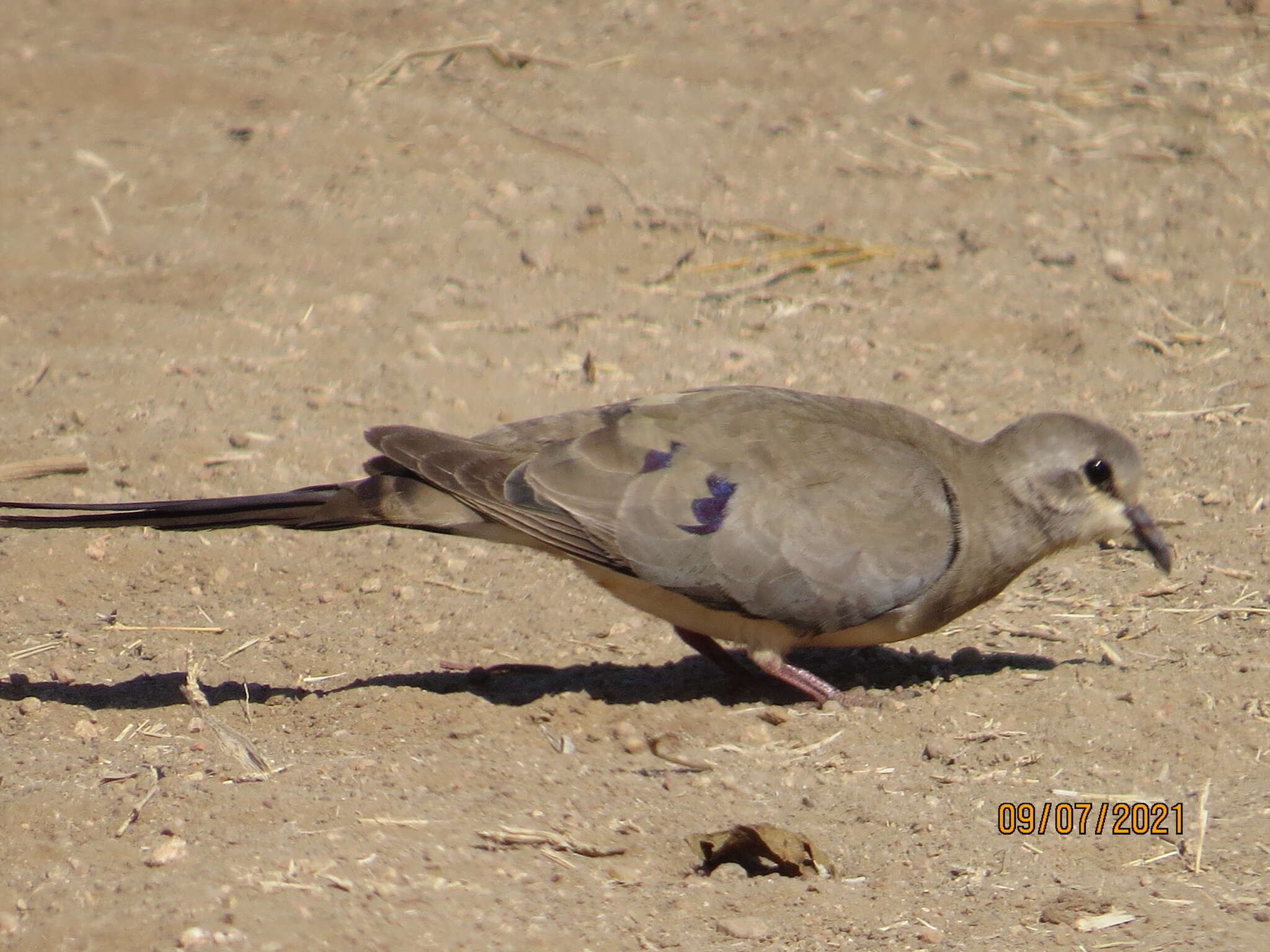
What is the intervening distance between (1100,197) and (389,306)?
12.6ft

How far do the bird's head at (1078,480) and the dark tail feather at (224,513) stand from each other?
2088 millimetres

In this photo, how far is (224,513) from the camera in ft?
16.0

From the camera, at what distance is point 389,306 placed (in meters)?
7.44

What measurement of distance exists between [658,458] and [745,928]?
5.62 feet

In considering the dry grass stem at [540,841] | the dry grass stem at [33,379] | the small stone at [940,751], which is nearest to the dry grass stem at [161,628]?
the dry grass stem at [33,379]

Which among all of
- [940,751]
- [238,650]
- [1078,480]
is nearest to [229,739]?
[238,650]

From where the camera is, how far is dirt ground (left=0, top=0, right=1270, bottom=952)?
152 inches

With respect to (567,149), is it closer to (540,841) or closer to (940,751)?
(940,751)

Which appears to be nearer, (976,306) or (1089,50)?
(976,306)

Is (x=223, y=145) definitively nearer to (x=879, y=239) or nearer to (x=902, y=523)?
(x=879, y=239)

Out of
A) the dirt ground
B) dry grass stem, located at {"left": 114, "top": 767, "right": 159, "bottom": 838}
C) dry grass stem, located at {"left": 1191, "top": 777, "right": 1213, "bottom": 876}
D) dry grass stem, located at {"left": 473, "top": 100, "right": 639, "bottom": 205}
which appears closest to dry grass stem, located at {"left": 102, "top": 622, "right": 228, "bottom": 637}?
the dirt ground

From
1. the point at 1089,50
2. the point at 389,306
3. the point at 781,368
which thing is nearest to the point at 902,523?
the point at 781,368

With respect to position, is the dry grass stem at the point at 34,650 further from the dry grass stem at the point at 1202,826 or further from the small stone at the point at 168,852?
the dry grass stem at the point at 1202,826

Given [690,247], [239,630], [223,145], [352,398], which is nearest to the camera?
[239,630]
